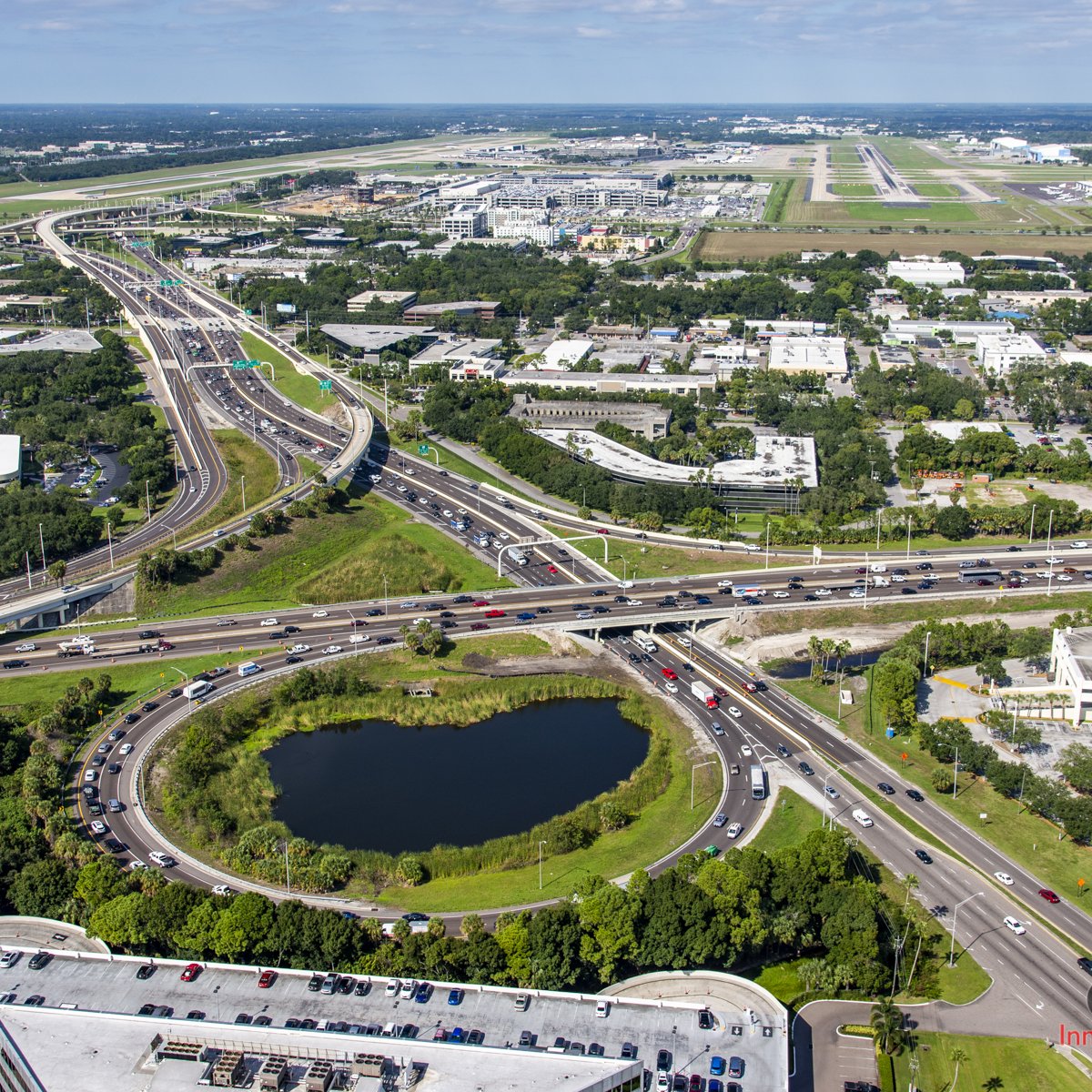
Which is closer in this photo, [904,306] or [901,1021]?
[901,1021]

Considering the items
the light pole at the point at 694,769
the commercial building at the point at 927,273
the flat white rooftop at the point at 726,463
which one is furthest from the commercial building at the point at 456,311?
the light pole at the point at 694,769

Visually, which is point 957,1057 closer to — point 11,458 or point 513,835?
point 513,835

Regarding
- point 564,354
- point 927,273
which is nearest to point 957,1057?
point 564,354

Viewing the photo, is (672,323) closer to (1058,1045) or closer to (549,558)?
(549,558)

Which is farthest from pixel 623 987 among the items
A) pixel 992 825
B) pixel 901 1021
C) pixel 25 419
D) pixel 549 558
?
pixel 25 419

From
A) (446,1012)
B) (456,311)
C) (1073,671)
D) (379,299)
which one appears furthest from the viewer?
(379,299)

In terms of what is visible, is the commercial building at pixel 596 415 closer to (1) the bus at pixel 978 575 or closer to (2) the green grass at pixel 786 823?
(1) the bus at pixel 978 575
